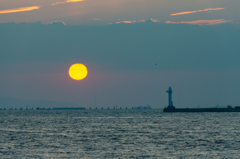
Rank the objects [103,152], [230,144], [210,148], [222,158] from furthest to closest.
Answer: [230,144] < [210,148] < [103,152] < [222,158]

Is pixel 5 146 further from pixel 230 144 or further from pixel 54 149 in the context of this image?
pixel 230 144

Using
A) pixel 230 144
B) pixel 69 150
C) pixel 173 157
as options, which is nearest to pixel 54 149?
pixel 69 150

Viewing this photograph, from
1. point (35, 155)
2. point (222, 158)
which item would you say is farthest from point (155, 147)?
point (35, 155)

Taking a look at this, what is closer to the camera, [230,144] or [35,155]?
[35,155]

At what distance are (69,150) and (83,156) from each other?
21.0ft

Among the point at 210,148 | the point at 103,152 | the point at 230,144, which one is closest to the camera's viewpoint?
the point at 103,152

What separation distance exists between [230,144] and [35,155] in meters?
32.4

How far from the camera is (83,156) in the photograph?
5138 cm

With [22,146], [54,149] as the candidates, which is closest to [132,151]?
[54,149]

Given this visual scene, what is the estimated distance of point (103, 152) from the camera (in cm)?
5528

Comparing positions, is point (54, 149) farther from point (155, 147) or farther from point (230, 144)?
point (230, 144)

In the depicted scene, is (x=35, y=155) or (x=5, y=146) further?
(x=5, y=146)

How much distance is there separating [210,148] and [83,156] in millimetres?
20698

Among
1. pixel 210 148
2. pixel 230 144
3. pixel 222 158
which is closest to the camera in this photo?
pixel 222 158
